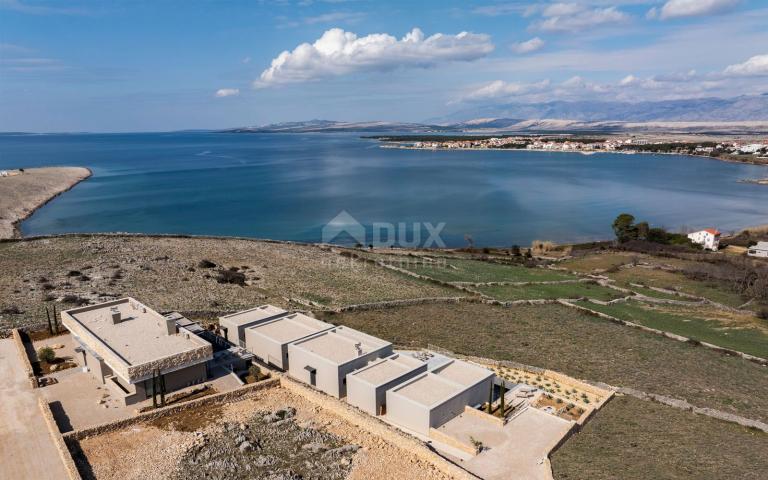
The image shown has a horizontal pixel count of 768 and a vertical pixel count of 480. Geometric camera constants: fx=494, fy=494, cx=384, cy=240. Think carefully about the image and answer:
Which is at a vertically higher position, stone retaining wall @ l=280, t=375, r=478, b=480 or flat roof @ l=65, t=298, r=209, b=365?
flat roof @ l=65, t=298, r=209, b=365

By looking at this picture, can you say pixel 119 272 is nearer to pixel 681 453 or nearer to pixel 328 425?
pixel 328 425

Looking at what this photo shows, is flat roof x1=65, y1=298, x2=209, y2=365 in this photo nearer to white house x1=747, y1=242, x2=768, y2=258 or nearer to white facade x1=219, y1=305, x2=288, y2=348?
white facade x1=219, y1=305, x2=288, y2=348

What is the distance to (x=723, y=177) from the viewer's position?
115938 millimetres

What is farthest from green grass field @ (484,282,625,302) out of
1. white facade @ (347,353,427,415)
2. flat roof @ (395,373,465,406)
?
flat roof @ (395,373,465,406)

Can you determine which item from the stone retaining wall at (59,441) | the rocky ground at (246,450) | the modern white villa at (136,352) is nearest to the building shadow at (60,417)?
the stone retaining wall at (59,441)

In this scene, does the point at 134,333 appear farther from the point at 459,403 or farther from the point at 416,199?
the point at 416,199

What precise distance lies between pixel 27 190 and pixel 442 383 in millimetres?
94691

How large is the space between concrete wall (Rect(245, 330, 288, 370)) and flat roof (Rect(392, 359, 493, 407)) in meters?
5.80

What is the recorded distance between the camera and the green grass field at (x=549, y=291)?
37062 mm

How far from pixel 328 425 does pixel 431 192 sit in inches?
3205

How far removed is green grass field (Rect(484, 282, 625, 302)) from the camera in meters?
37.1

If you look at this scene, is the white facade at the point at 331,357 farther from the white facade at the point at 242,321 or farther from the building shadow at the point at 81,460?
the building shadow at the point at 81,460

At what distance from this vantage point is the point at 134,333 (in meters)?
20.6

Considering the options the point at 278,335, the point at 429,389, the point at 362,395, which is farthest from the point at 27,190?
the point at 429,389
